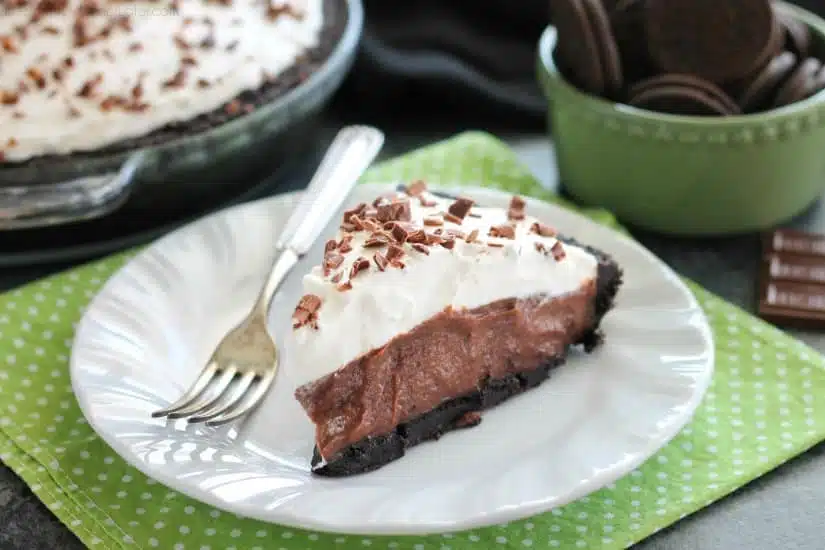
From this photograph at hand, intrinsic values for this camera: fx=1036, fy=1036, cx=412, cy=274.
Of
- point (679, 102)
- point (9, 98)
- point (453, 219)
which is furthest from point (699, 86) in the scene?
point (9, 98)

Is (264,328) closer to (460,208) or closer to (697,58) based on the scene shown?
(460,208)

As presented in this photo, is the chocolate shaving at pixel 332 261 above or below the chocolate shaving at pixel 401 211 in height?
below

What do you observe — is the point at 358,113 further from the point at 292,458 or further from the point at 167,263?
the point at 292,458

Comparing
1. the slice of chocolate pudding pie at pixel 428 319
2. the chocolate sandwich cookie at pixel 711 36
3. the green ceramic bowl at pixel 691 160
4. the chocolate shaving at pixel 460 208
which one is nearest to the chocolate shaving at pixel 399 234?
the slice of chocolate pudding pie at pixel 428 319

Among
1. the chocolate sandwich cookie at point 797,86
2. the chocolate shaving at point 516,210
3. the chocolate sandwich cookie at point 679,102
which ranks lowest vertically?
the chocolate shaving at point 516,210

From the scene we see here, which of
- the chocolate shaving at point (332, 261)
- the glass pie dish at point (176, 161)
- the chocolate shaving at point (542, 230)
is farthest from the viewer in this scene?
the glass pie dish at point (176, 161)

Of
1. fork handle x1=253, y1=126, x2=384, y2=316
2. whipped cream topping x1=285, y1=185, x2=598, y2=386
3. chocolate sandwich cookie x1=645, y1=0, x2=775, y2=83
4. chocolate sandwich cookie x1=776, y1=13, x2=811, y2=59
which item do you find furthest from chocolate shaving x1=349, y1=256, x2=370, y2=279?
chocolate sandwich cookie x1=776, y1=13, x2=811, y2=59

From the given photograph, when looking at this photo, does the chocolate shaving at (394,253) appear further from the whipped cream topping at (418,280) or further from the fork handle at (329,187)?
the fork handle at (329,187)
